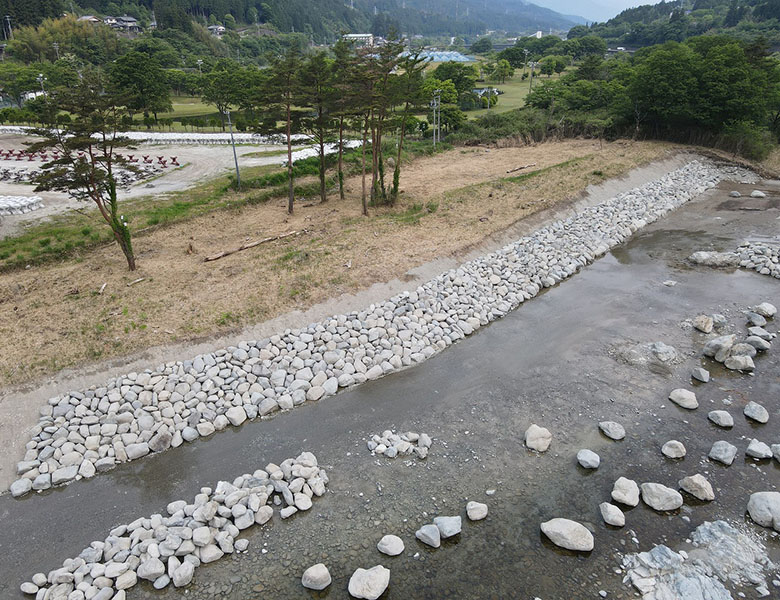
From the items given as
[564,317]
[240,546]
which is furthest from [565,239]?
[240,546]

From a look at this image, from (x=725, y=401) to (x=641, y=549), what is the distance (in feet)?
19.8

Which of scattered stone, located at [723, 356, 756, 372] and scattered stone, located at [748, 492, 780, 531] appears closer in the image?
scattered stone, located at [748, 492, 780, 531]

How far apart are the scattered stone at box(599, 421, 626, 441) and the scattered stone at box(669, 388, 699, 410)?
2154 millimetres

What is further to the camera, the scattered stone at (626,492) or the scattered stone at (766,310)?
the scattered stone at (766,310)

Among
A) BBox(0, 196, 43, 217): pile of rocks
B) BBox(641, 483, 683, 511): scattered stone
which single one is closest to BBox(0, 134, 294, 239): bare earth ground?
BBox(0, 196, 43, 217): pile of rocks

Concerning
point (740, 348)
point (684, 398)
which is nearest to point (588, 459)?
point (684, 398)

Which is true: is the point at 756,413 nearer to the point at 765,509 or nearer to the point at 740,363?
the point at 740,363

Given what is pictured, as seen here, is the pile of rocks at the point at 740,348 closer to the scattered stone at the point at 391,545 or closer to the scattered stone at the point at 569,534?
the scattered stone at the point at 569,534

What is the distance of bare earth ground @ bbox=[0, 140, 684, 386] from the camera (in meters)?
14.3

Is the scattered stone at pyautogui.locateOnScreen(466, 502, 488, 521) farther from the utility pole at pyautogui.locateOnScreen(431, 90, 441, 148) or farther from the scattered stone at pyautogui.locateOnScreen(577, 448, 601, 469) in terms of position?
the utility pole at pyautogui.locateOnScreen(431, 90, 441, 148)

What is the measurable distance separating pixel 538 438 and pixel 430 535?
12.5 ft

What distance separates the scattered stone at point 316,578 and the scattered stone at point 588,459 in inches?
239

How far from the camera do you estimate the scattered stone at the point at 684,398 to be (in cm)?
1252

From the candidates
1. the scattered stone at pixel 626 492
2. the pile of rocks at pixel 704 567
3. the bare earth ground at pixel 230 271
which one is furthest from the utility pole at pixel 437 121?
the pile of rocks at pixel 704 567
